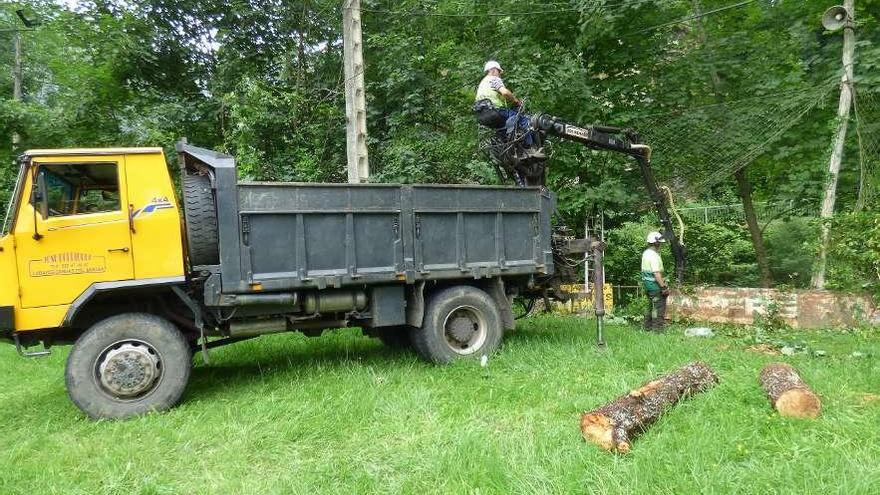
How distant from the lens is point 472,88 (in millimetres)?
12031

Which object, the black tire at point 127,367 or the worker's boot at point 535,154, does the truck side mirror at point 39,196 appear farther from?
the worker's boot at point 535,154

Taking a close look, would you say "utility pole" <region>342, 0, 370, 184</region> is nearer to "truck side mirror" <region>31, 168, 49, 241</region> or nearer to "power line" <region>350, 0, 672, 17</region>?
"power line" <region>350, 0, 672, 17</region>

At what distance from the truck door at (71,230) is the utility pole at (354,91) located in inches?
164

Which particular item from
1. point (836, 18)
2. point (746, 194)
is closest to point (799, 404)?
point (836, 18)

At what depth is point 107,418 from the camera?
5.17 metres

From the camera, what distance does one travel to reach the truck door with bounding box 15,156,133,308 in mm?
5094

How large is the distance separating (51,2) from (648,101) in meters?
13.9

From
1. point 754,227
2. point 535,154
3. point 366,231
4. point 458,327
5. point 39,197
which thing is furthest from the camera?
point 754,227

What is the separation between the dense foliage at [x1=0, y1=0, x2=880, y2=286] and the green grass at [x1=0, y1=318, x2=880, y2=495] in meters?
4.68

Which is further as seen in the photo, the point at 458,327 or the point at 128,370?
the point at 458,327

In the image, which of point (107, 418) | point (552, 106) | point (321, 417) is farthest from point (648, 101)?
point (107, 418)

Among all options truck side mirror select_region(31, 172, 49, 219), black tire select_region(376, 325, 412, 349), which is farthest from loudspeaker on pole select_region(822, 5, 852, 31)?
truck side mirror select_region(31, 172, 49, 219)

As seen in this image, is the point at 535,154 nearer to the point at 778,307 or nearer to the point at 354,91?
the point at 354,91

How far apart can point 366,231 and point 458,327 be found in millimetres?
1586
